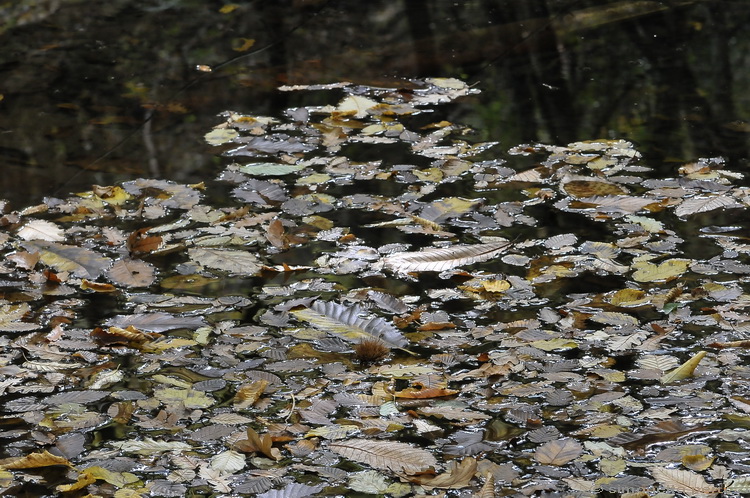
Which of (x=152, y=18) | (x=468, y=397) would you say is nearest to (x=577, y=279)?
(x=468, y=397)

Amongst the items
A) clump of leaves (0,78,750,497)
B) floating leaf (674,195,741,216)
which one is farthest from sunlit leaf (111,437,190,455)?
floating leaf (674,195,741,216)

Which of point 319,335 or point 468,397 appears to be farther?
point 319,335

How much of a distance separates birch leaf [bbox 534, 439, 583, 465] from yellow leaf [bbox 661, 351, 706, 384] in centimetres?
46

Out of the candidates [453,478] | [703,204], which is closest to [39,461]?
[453,478]

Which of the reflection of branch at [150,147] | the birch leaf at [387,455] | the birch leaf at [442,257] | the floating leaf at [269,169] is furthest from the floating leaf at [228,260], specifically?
the birch leaf at [387,455]

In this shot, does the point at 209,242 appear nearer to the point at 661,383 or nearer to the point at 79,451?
the point at 79,451

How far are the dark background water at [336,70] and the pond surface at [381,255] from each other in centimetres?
3

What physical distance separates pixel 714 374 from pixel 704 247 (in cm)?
97

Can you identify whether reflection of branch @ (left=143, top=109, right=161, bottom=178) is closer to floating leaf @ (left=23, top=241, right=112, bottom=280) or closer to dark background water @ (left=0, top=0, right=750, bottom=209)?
dark background water @ (left=0, top=0, right=750, bottom=209)

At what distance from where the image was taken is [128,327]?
10.6ft

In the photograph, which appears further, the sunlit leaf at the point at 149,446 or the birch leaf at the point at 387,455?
the sunlit leaf at the point at 149,446

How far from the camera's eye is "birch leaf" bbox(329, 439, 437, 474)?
97.7 inches

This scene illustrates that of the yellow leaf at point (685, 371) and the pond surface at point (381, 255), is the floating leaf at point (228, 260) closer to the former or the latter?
the pond surface at point (381, 255)

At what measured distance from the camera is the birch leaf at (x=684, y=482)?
2.34m
